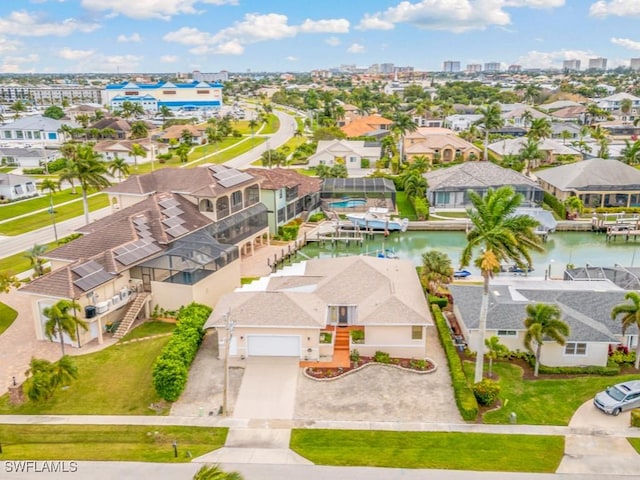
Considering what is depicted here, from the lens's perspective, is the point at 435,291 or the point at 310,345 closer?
the point at 310,345

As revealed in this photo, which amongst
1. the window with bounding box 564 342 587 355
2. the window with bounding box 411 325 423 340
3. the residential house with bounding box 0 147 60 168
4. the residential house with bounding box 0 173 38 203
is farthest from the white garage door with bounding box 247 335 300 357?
the residential house with bounding box 0 147 60 168

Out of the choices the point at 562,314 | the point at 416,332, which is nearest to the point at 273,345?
the point at 416,332

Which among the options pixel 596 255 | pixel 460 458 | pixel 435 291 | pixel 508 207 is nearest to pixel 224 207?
pixel 435 291

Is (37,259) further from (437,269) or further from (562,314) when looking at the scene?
(562,314)

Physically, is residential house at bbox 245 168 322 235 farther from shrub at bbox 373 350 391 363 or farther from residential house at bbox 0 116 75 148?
residential house at bbox 0 116 75 148

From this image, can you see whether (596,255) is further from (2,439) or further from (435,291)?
(2,439)

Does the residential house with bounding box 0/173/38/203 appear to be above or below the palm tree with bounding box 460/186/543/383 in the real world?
below

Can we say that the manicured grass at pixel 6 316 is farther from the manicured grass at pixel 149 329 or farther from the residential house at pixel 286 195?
the residential house at pixel 286 195
